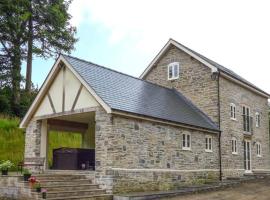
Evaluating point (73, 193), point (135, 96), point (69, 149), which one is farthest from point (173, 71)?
point (73, 193)

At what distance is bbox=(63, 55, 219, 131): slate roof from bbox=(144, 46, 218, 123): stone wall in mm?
693

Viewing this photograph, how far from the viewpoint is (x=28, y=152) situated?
19.8 meters

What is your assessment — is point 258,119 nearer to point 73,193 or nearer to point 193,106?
point 193,106

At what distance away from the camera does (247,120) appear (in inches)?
1085

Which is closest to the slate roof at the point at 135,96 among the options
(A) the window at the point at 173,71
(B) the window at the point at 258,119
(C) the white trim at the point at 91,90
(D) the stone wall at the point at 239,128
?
(C) the white trim at the point at 91,90

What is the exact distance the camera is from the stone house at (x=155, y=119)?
53.6ft

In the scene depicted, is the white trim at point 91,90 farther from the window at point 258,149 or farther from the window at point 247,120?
the window at point 258,149

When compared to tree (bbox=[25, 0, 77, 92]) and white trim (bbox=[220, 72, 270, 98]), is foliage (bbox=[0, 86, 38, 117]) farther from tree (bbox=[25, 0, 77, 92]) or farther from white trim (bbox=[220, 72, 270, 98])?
white trim (bbox=[220, 72, 270, 98])

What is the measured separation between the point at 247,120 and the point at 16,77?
18697 millimetres

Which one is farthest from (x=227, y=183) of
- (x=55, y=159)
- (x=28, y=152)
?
(x=28, y=152)

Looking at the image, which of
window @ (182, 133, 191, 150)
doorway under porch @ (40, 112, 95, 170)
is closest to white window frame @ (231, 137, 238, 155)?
window @ (182, 133, 191, 150)

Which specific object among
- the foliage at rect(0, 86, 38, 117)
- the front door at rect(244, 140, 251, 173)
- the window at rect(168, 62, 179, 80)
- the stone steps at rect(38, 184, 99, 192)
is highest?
the window at rect(168, 62, 179, 80)

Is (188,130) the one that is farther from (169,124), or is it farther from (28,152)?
(28,152)

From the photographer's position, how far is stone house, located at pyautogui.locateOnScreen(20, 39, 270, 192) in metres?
16.3
